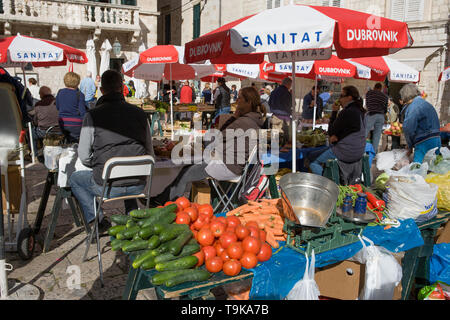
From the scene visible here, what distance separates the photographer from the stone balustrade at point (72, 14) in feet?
56.2

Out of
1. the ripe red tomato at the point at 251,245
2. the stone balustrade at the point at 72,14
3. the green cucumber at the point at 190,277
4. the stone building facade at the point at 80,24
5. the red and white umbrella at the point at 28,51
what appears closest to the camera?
the green cucumber at the point at 190,277

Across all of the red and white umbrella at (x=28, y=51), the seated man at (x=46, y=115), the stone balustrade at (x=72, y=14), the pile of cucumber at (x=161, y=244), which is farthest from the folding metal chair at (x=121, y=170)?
the stone balustrade at (x=72, y=14)

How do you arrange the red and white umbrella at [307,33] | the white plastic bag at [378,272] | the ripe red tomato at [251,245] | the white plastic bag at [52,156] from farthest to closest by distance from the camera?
the white plastic bag at [52,156]
the red and white umbrella at [307,33]
the white plastic bag at [378,272]
the ripe red tomato at [251,245]

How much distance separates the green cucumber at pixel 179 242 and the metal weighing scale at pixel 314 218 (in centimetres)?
74

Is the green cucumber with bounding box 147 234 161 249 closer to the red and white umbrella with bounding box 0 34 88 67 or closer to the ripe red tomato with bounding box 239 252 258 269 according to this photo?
the ripe red tomato with bounding box 239 252 258 269

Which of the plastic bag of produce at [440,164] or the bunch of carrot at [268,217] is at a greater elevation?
the plastic bag of produce at [440,164]

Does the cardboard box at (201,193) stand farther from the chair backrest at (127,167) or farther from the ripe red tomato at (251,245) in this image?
the ripe red tomato at (251,245)

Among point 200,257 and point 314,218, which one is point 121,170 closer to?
point 200,257

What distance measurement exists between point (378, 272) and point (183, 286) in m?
1.54

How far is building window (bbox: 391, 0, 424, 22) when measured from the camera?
618 inches

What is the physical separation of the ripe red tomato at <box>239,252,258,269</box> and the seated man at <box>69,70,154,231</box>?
69.5 inches

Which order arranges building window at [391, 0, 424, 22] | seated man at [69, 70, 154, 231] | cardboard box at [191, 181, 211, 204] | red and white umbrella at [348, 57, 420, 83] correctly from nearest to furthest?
seated man at [69, 70, 154, 231] → cardboard box at [191, 181, 211, 204] → red and white umbrella at [348, 57, 420, 83] → building window at [391, 0, 424, 22]

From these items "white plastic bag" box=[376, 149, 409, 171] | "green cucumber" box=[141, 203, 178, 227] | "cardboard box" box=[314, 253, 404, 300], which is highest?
"white plastic bag" box=[376, 149, 409, 171]

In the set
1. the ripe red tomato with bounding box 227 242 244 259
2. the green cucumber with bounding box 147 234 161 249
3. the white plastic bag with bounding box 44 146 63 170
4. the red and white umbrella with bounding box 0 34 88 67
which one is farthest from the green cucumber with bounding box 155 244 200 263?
the red and white umbrella with bounding box 0 34 88 67
